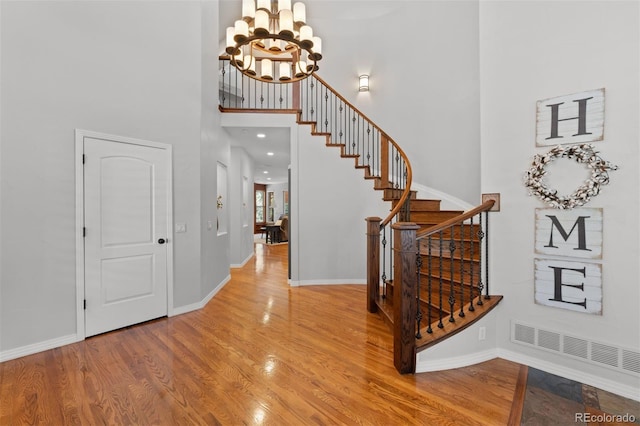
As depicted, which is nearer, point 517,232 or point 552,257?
point 552,257

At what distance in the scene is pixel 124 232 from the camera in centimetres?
318

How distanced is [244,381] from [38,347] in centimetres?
205

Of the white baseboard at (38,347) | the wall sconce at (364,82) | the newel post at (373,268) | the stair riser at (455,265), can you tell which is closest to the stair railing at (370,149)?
the newel post at (373,268)

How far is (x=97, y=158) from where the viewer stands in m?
2.97

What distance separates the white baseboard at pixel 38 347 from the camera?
8.12 feet

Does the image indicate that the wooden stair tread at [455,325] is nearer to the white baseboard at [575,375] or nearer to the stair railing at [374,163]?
the stair railing at [374,163]

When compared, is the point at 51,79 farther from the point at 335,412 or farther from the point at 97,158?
the point at 335,412

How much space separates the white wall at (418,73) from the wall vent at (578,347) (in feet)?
9.10

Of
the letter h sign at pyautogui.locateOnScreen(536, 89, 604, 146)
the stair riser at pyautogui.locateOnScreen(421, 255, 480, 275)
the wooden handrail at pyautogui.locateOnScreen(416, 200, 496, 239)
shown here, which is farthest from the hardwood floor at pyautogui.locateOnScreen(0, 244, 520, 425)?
the letter h sign at pyautogui.locateOnScreen(536, 89, 604, 146)

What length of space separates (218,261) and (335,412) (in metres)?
3.32

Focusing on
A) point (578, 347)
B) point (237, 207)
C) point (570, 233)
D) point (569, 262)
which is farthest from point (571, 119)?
point (237, 207)

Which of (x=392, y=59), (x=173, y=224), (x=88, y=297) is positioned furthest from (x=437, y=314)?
(x=392, y=59)

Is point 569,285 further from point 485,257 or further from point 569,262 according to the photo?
point 485,257

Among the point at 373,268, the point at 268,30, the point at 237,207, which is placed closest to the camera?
the point at 268,30
